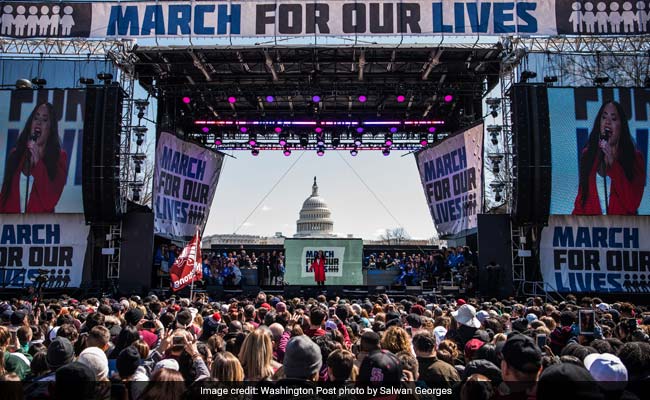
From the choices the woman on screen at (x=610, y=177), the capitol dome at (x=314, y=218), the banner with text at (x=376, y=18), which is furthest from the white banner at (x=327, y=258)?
the capitol dome at (x=314, y=218)

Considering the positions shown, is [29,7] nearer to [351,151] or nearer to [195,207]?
[195,207]

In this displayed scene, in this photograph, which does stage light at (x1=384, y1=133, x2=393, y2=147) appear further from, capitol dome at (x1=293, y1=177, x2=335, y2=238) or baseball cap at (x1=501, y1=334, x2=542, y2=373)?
capitol dome at (x1=293, y1=177, x2=335, y2=238)

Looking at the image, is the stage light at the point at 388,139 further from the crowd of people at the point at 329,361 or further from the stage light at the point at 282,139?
the crowd of people at the point at 329,361

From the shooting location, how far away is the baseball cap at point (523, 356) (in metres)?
4.15

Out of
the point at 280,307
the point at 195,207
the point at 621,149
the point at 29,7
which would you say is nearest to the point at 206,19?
the point at 29,7

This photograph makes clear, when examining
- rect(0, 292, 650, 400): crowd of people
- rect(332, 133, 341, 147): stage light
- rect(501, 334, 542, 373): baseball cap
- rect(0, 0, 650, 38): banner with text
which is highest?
rect(0, 0, 650, 38): banner with text

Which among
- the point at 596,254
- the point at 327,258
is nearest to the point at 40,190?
the point at 327,258

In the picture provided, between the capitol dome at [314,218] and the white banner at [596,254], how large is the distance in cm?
9337

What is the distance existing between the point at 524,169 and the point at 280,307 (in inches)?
517

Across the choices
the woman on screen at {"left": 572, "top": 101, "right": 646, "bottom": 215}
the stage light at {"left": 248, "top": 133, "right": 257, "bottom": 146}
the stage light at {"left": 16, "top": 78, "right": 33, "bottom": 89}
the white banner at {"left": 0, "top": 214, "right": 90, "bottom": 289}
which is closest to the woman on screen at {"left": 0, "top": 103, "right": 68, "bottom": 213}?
the white banner at {"left": 0, "top": 214, "right": 90, "bottom": 289}

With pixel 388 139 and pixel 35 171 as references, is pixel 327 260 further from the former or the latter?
pixel 35 171

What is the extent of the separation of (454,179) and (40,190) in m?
16.8

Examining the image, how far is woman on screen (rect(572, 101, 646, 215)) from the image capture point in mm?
20391

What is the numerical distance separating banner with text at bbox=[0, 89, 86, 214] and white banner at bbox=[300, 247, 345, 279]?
9152 millimetres
